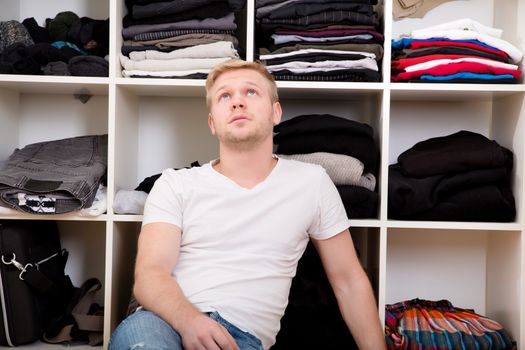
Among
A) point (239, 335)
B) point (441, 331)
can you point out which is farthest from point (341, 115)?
point (239, 335)

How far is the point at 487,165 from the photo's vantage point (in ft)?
5.76

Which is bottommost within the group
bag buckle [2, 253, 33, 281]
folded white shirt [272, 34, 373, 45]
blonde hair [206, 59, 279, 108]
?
bag buckle [2, 253, 33, 281]

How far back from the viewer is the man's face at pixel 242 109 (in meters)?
1.55

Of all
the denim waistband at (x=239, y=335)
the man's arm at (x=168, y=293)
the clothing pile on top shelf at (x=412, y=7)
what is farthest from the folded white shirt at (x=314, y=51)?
the denim waistband at (x=239, y=335)

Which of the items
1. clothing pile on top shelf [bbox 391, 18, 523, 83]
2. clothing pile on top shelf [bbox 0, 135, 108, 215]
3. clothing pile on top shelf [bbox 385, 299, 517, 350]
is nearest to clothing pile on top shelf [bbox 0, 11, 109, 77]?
clothing pile on top shelf [bbox 0, 135, 108, 215]

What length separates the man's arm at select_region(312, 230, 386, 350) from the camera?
1553 mm

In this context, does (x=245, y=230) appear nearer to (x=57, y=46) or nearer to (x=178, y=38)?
(x=178, y=38)

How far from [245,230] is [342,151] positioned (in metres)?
0.47

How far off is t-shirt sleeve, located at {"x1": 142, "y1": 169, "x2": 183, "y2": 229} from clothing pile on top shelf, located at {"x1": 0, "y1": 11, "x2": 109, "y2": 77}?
0.50 m

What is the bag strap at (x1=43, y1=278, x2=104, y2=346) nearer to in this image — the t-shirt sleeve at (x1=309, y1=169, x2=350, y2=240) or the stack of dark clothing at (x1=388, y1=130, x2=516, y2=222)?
the t-shirt sleeve at (x1=309, y1=169, x2=350, y2=240)

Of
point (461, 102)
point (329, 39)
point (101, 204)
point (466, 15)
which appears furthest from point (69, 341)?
point (466, 15)

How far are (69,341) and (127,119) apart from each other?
812 millimetres

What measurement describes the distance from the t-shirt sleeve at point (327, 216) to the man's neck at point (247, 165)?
0.59ft

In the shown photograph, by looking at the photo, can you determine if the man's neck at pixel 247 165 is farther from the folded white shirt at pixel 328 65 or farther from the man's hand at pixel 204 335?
the man's hand at pixel 204 335
